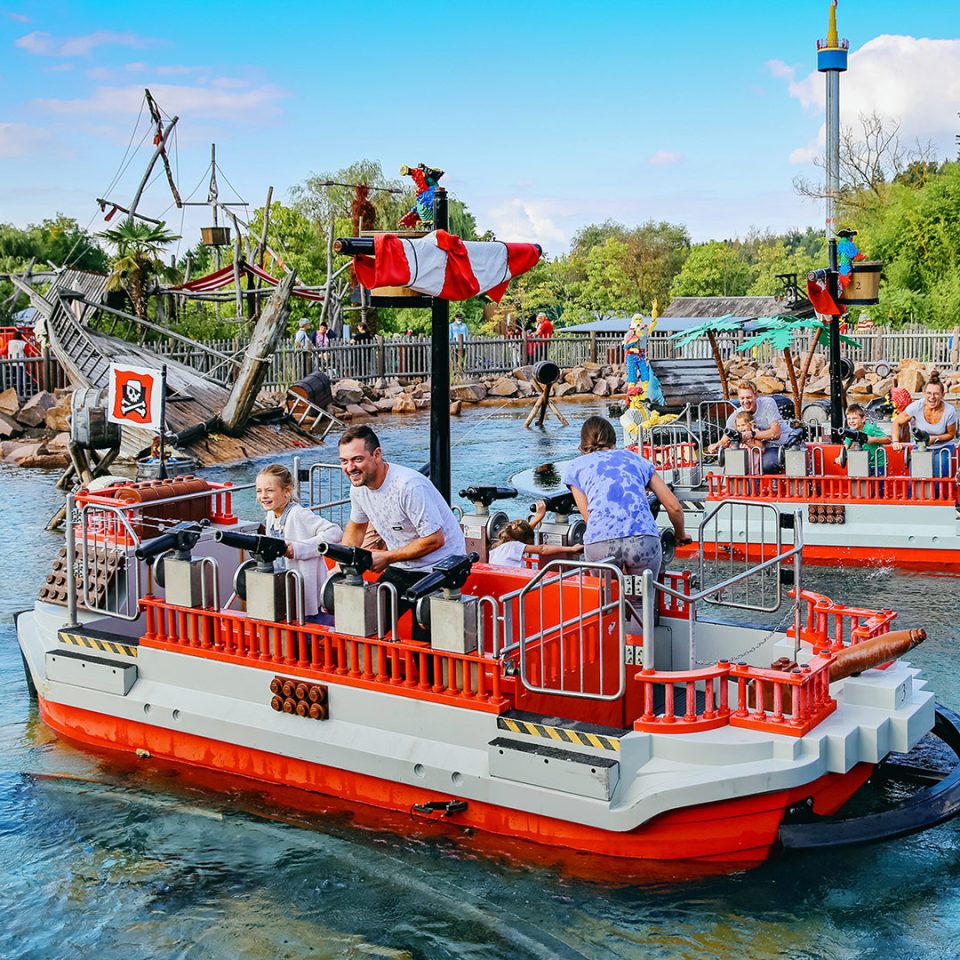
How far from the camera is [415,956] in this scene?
6.04m

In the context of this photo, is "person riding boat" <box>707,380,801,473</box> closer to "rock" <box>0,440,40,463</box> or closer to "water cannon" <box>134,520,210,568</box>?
"water cannon" <box>134,520,210,568</box>

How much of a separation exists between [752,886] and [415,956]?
1.78m

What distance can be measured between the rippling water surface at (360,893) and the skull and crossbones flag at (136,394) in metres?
3.43

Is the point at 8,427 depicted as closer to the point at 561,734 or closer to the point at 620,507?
the point at 620,507

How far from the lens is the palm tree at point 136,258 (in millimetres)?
32656

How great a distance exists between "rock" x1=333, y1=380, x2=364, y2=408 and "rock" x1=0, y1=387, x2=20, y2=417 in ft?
27.3

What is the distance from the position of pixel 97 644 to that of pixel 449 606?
3.02 m

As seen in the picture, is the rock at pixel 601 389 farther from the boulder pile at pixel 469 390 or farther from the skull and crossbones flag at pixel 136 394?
the skull and crossbones flag at pixel 136 394

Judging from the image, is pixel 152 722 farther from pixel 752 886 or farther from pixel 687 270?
pixel 687 270

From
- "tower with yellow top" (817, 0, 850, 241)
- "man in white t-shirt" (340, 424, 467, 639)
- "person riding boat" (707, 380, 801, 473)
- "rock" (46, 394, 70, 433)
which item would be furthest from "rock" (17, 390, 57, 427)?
"tower with yellow top" (817, 0, 850, 241)

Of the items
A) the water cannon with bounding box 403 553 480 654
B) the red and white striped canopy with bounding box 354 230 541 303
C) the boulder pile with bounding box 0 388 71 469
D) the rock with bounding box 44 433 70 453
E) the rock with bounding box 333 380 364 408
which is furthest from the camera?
the rock with bounding box 333 380 364 408

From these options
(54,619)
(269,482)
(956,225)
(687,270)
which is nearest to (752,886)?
(269,482)

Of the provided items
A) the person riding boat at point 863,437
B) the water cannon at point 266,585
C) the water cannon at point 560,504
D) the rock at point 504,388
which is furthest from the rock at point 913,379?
the water cannon at point 266,585

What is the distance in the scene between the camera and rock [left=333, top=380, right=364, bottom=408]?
34.1 metres
